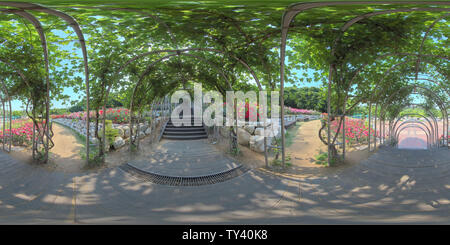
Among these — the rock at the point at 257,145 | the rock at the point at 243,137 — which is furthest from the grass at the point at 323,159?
the rock at the point at 243,137

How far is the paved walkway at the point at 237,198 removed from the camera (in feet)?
2.69

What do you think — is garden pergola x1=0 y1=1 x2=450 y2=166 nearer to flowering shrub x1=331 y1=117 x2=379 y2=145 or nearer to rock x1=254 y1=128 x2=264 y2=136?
flowering shrub x1=331 y1=117 x2=379 y2=145

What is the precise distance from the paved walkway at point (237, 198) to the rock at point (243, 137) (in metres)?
0.77

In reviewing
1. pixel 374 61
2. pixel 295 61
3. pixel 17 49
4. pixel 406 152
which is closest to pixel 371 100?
pixel 374 61

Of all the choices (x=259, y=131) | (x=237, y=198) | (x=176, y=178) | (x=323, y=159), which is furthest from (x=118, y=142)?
(x=323, y=159)

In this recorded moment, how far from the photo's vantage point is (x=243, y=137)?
2260mm

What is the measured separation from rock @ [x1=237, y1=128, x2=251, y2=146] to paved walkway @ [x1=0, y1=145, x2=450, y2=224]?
766mm

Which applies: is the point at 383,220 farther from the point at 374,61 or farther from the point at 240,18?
the point at 374,61

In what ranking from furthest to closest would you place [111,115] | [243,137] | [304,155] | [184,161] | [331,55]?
[243,137], [111,115], [331,55], [304,155], [184,161]

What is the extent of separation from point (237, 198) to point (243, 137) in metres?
1.33

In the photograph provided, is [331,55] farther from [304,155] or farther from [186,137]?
[186,137]

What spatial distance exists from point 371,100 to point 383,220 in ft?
5.17

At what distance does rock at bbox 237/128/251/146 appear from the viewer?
2.05 m

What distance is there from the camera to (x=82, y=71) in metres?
1.71
